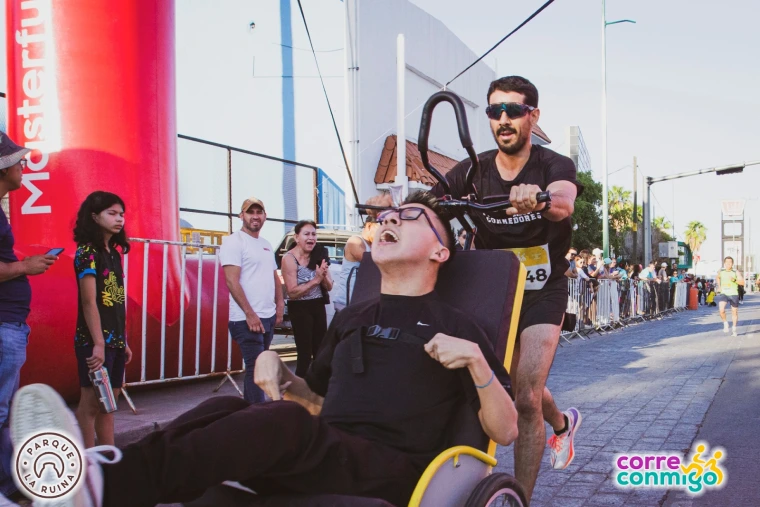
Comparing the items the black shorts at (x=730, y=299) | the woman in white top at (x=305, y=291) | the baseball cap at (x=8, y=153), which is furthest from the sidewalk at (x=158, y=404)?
the black shorts at (x=730, y=299)

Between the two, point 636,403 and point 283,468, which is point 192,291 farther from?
point 283,468

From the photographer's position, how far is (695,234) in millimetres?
105875

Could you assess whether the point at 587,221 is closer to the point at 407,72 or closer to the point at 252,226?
the point at 407,72

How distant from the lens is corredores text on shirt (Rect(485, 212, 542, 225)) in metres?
3.82

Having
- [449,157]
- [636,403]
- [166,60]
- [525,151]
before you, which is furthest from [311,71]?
[525,151]

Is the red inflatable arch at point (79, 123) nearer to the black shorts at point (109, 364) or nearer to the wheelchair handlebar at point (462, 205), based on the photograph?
the black shorts at point (109, 364)

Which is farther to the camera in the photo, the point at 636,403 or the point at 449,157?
the point at 449,157

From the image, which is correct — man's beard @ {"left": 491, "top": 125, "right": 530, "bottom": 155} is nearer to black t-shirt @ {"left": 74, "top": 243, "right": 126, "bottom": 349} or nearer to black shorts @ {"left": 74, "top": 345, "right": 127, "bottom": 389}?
black t-shirt @ {"left": 74, "top": 243, "right": 126, "bottom": 349}

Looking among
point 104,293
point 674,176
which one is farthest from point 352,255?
point 674,176

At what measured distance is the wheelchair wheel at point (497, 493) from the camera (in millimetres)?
2648

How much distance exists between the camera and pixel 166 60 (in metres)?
8.16

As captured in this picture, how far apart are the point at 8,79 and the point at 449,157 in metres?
21.5

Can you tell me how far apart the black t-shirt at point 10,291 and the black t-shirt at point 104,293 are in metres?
0.51

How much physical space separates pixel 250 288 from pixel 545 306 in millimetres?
3384
